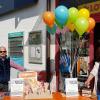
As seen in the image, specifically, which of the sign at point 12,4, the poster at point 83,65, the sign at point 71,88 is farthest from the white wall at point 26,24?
the sign at point 71,88

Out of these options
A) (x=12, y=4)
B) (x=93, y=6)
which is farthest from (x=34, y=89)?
(x=12, y=4)

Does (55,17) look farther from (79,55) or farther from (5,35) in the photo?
(5,35)

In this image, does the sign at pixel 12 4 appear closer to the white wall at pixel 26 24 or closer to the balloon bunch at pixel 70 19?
the white wall at pixel 26 24

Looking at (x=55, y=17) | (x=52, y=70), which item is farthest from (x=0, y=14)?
(x=55, y=17)

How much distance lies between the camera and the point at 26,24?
33.4 feet

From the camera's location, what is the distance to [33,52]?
978 cm

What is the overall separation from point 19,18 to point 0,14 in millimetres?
1577

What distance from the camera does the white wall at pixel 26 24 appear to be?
9352 millimetres

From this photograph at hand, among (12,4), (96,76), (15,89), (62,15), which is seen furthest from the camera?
(12,4)

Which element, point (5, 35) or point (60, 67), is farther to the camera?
point (5, 35)

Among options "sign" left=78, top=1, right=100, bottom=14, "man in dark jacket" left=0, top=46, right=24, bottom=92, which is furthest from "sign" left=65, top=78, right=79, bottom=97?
"sign" left=78, top=1, right=100, bottom=14

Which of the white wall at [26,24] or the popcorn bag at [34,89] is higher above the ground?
the white wall at [26,24]

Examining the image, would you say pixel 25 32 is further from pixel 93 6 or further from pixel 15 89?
pixel 15 89

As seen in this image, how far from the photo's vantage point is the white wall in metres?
9.35
